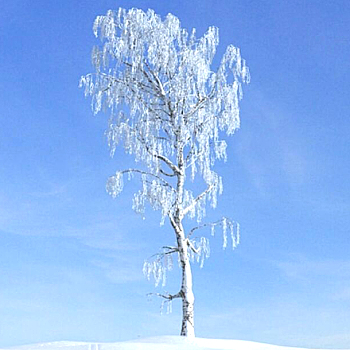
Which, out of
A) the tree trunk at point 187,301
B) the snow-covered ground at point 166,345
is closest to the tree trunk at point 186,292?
the tree trunk at point 187,301

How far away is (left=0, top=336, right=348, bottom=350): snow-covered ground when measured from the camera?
7074mm

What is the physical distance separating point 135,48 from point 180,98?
1.47m

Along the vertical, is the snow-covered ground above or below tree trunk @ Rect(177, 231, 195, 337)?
below

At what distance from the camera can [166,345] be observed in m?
7.41

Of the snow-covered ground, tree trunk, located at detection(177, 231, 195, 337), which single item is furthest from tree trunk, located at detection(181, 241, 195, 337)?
the snow-covered ground

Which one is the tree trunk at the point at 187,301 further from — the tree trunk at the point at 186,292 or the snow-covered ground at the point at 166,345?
the snow-covered ground at the point at 166,345

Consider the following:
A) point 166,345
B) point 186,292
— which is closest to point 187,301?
point 186,292

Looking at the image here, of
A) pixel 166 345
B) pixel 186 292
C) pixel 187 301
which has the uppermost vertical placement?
pixel 186 292

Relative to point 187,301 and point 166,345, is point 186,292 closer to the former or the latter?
point 187,301

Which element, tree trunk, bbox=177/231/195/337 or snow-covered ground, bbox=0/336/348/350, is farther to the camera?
tree trunk, bbox=177/231/195/337

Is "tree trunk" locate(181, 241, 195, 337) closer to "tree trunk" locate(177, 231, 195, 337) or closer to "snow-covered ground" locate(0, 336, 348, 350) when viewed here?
"tree trunk" locate(177, 231, 195, 337)

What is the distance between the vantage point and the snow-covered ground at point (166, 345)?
7.07 meters

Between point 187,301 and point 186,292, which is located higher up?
point 186,292

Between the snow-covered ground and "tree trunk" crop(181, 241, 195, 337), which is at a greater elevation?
"tree trunk" crop(181, 241, 195, 337)
